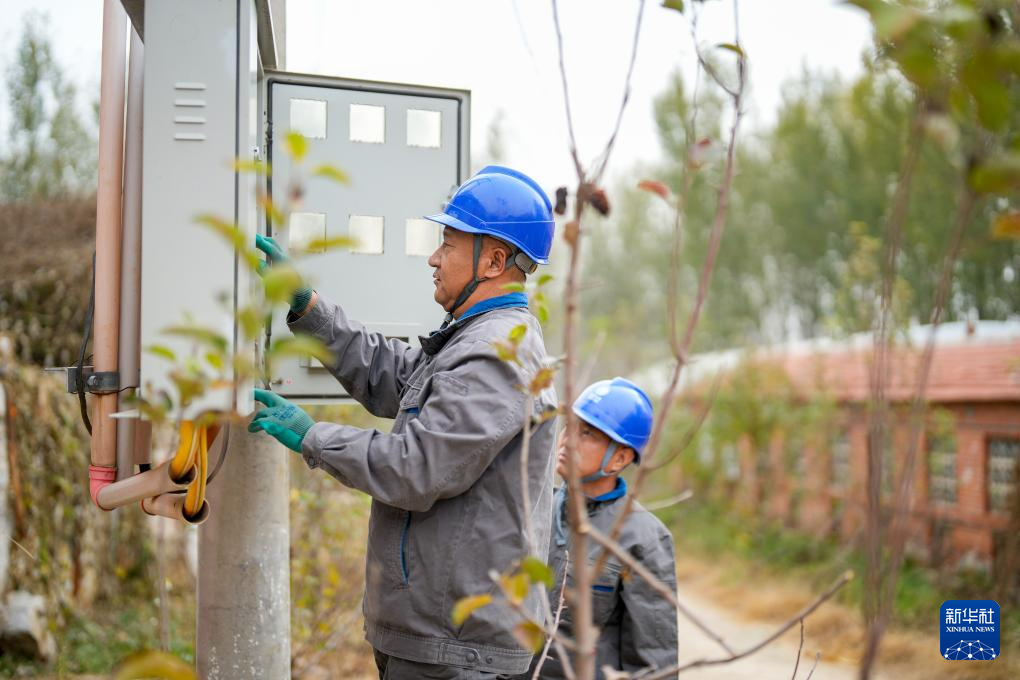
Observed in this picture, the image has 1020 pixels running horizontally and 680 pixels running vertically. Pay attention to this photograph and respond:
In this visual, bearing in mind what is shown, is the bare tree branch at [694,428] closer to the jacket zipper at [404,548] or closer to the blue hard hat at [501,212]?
the jacket zipper at [404,548]

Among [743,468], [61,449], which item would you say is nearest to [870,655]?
[61,449]

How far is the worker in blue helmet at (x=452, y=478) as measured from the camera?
80.0 inches

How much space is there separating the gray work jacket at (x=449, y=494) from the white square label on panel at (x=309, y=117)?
37.6 inches

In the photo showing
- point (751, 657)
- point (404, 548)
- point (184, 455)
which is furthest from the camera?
point (751, 657)

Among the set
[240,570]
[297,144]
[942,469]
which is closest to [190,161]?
[297,144]

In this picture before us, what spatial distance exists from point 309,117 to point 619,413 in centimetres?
136

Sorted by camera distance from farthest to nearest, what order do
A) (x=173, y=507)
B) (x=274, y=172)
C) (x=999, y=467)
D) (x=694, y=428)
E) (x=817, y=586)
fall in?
(x=817, y=586) < (x=999, y=467) < (x=274, y=172) < (x=173, y=507) < (x=694, y=428)

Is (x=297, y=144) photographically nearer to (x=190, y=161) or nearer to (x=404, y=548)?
(x=190, y=161)

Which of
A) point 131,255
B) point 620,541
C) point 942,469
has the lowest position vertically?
point 942,469

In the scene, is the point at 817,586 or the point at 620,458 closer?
the point at 620,458

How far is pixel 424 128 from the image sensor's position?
9.59 feet

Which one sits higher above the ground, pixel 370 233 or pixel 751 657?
pixel 370 233

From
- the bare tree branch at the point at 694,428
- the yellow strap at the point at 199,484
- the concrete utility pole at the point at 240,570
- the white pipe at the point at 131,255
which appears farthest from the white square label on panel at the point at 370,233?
Answer: the bare tree branch at the point at 694,428

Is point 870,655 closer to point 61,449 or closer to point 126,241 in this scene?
point 126,241
